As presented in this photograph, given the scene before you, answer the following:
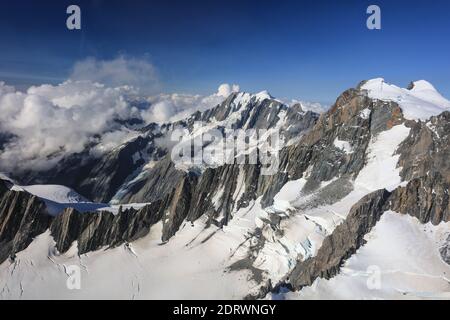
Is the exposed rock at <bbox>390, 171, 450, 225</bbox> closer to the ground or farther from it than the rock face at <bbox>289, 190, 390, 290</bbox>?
farther from it

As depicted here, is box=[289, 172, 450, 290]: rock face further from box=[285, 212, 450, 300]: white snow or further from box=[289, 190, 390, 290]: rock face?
box=[285, 212, 450, 300]: white snow

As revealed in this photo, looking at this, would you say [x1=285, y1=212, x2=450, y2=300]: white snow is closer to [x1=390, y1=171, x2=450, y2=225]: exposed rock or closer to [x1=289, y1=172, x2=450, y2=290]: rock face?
[x1=289, y1=172, x2=450, y2=290]: rock face

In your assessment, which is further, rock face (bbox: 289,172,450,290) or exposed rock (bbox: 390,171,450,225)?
exposed rock (bbox: 390,171,450,225)

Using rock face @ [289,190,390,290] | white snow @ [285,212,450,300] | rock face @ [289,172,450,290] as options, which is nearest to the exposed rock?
rock face @ [289,172,450,290]

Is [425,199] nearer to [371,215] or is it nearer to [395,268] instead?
[371,215]

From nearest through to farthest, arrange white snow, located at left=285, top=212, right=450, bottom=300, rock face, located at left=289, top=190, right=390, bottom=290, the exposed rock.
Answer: white snow, located at left=285, top=212, right=450, bottom=300, rock face, located at left=289, top=190, right=390, bottom=290, the exposed rock

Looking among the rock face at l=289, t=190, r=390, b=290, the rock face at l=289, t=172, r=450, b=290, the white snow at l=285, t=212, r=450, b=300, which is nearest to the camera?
the white snow at l=285, t=212, r=450, b=300

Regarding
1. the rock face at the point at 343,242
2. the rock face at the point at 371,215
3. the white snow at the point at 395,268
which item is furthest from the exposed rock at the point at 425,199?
the rock face at the point at 343,242
